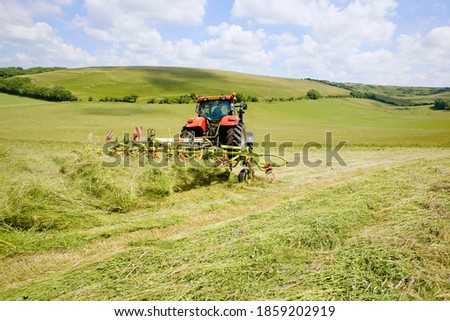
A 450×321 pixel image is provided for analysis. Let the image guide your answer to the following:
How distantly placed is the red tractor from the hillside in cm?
4049

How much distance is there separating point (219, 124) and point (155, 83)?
177ft

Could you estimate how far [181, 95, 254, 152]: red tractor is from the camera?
8.63 meters

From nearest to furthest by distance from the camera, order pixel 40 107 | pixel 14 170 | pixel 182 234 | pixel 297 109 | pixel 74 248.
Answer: pixel 74 248, pixel 182 234, pixel 14 170, pixel 40 107, pixel 297 109

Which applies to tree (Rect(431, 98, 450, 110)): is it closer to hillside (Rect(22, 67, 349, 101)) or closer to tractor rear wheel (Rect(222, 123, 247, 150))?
hillside (Rect(22, 67, 349, 101))

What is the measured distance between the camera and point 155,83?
59.8 meters

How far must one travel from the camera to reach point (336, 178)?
886 centimetres

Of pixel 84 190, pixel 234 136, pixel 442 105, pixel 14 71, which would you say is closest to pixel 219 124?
pixel 234 136

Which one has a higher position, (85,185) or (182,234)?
(85,185)

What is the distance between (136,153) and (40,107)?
123ft

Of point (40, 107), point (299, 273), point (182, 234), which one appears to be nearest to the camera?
point (299, 273)

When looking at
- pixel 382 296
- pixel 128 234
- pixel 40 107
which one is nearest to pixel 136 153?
pixel 128 234

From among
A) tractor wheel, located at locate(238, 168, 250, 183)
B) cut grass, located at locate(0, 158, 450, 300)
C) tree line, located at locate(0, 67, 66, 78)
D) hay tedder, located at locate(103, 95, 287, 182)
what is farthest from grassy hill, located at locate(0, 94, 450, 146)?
tree line, located at locate(0, 67, 66, 78)

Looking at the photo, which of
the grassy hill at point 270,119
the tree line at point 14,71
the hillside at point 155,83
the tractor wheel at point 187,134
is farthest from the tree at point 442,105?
the tree line at point 14,71

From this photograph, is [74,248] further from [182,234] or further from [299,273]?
[299,273]
